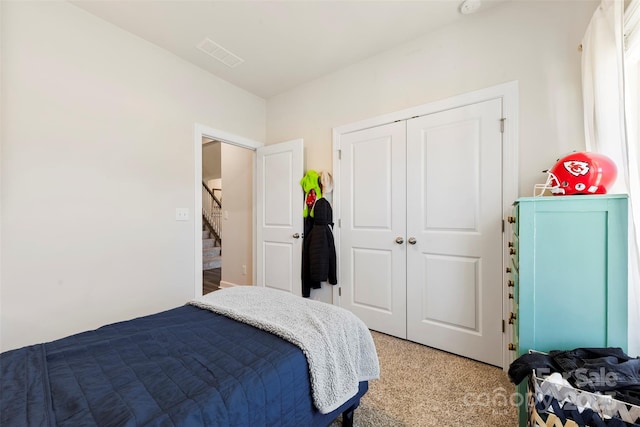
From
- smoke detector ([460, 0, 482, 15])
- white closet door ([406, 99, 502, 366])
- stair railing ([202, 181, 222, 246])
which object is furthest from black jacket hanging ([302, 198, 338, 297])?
stair railing ([202, 181, 222, 246])

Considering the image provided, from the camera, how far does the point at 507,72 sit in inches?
73.3

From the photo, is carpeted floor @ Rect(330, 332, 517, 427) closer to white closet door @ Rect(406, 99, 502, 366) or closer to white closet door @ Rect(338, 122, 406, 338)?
white closet door @ Rect(406, 99, 502, 366)

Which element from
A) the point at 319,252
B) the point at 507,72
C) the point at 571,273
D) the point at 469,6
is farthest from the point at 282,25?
the point at 571,273

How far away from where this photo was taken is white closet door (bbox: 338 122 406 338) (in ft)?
7.60

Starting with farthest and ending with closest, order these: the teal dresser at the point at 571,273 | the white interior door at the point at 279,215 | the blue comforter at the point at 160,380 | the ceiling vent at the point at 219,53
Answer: the white interior door at the point at 279,215
the ceiling vent at the point at 219,53
the teal dresser at the point at 571,273
the blue comforter at the point at 160,380

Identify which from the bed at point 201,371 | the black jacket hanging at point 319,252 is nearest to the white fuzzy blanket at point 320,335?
the bed at point 201,371

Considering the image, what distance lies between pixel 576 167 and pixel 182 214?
2925 mm

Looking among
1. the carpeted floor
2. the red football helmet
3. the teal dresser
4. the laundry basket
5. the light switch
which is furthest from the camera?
the light switch

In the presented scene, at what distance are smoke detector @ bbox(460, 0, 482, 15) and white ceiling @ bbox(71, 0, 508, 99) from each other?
1.5 inches

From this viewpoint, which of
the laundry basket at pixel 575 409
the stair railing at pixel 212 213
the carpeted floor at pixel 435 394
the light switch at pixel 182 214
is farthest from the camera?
the stair railing at pixel 212 213

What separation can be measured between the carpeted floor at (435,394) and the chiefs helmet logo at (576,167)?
1.34 m

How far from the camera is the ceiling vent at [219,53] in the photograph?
2300mm

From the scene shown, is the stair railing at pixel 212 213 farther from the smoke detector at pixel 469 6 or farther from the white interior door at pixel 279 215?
the smoke detector at pixel 469 6

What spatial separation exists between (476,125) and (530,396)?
5.67ft
